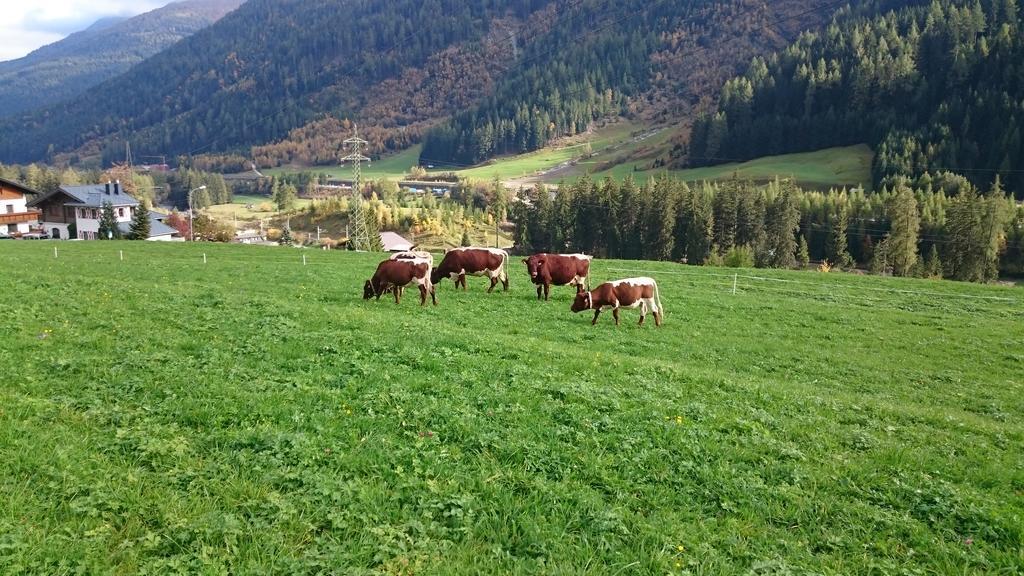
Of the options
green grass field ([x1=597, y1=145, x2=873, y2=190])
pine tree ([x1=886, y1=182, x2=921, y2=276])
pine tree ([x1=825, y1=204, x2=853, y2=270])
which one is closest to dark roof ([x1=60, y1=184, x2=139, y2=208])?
pine tree ([x1=825, y1=204, x2=853, y2=270])

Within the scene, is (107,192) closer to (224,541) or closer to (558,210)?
(558,210)

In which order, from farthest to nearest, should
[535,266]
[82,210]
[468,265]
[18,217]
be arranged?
[82,210] < [18,217] < [468,265] < [535,266]

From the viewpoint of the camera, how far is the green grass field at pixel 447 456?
6.91 m

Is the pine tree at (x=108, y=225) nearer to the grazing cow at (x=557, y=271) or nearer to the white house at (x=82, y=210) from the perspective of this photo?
the white house at (x=82, y=210)

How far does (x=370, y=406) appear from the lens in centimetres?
1061

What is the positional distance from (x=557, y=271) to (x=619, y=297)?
16.7 ft

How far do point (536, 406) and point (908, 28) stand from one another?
24377 cm

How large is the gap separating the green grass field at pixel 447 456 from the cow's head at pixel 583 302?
6844 millimetres

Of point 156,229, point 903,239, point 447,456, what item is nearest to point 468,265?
point 447,456

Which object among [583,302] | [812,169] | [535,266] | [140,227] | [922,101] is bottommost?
[583,302]

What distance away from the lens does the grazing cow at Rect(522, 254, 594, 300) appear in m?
28.4

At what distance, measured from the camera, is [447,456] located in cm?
897

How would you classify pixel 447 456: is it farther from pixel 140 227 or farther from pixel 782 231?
pixel 782 231

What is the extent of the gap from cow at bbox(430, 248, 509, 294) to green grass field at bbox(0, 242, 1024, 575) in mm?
10487
